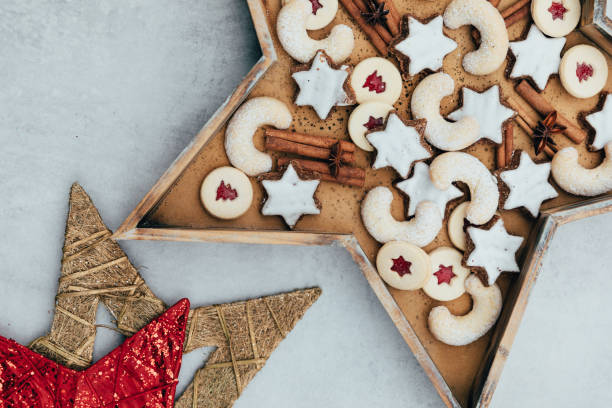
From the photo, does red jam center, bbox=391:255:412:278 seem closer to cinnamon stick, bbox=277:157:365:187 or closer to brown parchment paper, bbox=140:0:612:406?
brown parchment paper, bbox=140:0:612:406

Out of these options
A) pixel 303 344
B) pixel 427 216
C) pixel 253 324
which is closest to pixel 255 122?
pixel 427 216

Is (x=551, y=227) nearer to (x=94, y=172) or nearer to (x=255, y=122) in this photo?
(x=255, y=122)

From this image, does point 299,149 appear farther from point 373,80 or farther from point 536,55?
point 536,55

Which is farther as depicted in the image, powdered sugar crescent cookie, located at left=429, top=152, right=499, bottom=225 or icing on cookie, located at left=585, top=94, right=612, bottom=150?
icing on cookie, located at left=585, top=94, right=612, bottom=150

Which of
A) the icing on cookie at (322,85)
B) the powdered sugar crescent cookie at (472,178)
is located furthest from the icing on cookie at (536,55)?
the icing on cookie at (322,85)

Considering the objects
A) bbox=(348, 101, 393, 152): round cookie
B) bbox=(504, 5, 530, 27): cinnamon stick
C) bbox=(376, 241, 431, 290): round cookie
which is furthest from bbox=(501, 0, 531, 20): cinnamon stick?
bbox=(376, 241, 431, 290): round cookie
